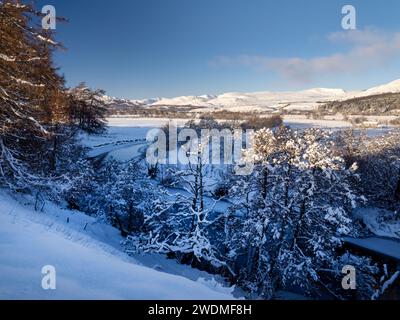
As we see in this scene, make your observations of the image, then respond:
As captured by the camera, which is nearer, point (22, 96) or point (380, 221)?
point (22, 96)

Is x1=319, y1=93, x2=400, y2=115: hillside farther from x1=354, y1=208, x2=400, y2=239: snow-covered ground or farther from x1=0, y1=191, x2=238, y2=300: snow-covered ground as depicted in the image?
x1=0, y1=191, x2=238, y2=300: snow-covered ground

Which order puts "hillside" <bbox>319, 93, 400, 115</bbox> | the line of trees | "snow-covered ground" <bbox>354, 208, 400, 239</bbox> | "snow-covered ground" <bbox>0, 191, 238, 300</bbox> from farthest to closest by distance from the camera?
"hillside" <bbox>319, 93, 400, 115</bbox>
"snow-covered ground" <bbox>354, 208, 400, 239</bbox>
the line of trees
"snow-covered ground" <bbox>0, 191, 238, 300</bbox>

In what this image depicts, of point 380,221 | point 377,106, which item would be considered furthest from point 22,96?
point 377,106

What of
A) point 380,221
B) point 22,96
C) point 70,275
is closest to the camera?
point 70,275

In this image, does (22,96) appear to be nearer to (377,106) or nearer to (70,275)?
(70,275)

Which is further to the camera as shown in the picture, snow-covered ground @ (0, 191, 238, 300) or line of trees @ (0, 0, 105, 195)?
line of trees @ (0, 0, 105, 195)

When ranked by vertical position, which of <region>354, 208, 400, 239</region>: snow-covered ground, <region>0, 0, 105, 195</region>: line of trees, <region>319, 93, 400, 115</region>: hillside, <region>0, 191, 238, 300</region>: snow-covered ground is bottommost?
<region>354, 208, 400, 239</region>: snow-covered ground

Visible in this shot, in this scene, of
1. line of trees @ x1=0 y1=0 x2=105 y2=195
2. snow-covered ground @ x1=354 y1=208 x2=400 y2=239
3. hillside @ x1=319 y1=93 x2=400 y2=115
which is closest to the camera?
line of trees @ x1=0 y1=0 x2=105 y2=195

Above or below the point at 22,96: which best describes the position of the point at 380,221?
below

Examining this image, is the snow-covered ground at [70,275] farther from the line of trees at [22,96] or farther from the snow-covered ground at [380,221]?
the snow-covered ground at [380,221]

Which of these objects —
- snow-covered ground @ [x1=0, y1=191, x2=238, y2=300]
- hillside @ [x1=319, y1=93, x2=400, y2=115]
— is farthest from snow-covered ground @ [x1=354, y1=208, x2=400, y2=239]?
hillside @ [x1=319, y1=93, x2=400, y2=115]

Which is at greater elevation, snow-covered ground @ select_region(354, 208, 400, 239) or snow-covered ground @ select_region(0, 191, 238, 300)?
snow-covered ground @ select_region(0, 191, 238, 300)
